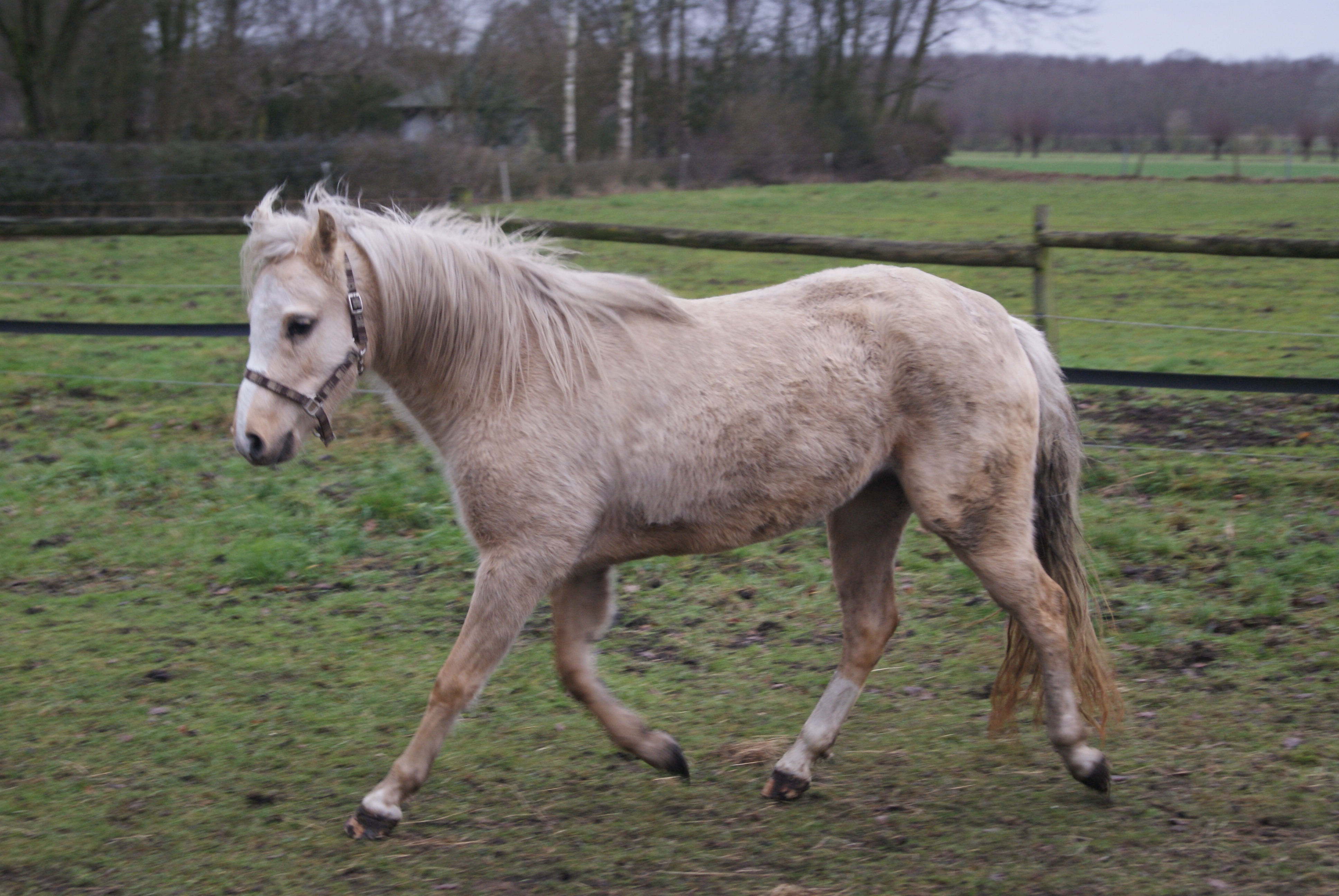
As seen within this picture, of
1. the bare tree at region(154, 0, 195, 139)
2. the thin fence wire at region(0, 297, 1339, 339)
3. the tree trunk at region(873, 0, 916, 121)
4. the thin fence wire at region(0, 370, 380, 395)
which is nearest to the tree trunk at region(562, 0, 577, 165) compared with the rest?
the tree trunk at region(873, 0, 916, 121)

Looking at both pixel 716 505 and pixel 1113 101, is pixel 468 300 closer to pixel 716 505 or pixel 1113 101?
pixel 716 505

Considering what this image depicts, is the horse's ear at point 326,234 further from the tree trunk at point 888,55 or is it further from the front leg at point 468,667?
the tree trunk at point 888,55

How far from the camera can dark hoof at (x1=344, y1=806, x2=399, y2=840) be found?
2902mm

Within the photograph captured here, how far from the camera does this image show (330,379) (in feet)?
9.29

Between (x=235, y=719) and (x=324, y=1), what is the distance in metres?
22.5

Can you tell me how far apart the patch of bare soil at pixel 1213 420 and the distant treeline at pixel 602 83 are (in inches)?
688

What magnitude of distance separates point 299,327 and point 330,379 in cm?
16

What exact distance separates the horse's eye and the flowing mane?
8.0 inches

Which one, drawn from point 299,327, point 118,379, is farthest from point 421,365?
point 118,379

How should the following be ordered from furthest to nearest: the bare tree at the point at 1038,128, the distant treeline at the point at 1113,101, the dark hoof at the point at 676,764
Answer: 1. the bare tree at the point at 1038,128
2. the distant treeline at the point at 1113,101
3. the dark hoof at the point at 676,764

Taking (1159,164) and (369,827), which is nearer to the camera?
(369,827)

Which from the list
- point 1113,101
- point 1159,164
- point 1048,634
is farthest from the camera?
point 1113,101

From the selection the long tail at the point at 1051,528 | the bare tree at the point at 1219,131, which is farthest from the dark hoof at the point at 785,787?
the bare tree at the point at 1219,131

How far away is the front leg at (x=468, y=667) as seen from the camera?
2846mm
